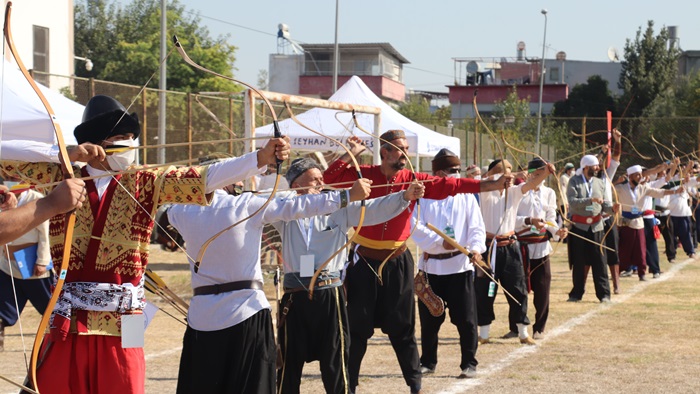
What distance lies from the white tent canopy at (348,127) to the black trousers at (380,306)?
5522mm

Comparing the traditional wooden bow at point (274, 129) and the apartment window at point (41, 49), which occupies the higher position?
the apartment window at point (41, 49)

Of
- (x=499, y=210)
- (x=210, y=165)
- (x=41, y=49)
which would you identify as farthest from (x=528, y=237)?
(x=41, y=49)

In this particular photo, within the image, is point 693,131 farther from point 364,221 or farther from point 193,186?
point 193,186

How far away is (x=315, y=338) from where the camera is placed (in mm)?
6504

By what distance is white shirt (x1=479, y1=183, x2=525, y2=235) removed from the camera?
10.4 m

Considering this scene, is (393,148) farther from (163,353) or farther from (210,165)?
(163,353)

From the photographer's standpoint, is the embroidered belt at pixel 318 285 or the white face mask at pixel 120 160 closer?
the white face mask at pixel 120 160

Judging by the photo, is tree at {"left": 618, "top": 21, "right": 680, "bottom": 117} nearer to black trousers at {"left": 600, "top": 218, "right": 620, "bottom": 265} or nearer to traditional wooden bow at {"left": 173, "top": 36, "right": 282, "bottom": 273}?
black trousers at {"left": 600, "top": 218, "right": 620, "bottom": 265}

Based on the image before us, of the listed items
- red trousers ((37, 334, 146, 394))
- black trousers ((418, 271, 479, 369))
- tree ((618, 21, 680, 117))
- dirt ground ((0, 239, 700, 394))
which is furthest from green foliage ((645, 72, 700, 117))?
red trousers ((37, 334, 146, 394))

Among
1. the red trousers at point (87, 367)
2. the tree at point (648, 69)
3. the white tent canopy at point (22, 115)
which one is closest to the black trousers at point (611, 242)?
the white tent canopy at point (22, 115)

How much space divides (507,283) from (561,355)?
97cm

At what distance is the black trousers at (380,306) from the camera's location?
744 cm

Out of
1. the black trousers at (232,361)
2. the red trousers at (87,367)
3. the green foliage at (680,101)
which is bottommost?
the black trousers at (232,361)

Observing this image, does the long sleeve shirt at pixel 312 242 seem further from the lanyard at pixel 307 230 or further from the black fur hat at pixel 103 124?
the black fur hat at pixel 103 124
